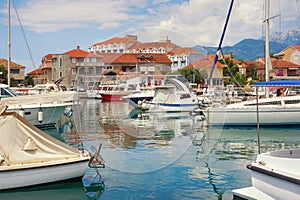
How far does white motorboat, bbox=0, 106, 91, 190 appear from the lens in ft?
35.8

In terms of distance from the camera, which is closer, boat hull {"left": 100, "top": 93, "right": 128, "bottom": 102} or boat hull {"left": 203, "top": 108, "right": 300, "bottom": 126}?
boat hull {"left": 203, "top": 108, "right": 300, "bottom": 126}

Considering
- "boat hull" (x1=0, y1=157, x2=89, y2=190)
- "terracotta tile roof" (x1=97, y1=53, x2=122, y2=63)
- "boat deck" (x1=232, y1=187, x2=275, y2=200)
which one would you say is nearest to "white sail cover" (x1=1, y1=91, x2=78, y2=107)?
"boat hull" (x1=0, y1=157, x2=89, y2=190)

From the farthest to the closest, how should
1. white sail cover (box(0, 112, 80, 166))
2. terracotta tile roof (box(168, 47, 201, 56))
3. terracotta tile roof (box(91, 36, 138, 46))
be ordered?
white sail cover (box(0, 112, 80, 166))
terracotta tile roof (box(168, 47, 201, 56))
terracotta tile roof (box(91, 36, 138, 46))

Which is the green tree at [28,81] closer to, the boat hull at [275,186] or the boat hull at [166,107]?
the boat hull at [166,107]

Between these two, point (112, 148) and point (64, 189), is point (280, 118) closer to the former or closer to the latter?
point (112, 148)

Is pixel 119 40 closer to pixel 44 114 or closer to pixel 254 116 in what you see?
pixel 44 114

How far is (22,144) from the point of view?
37.2 ft

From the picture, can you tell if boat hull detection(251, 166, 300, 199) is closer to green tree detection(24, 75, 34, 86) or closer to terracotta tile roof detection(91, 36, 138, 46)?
Result: terracotta tile roof detection(91, 36, 138, 46)

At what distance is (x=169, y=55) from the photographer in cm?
1037

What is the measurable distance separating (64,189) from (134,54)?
4188 mm

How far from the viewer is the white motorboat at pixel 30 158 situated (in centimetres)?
1091

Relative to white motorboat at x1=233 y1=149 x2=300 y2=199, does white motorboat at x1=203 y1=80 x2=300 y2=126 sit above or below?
above

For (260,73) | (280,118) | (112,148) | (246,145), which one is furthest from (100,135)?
(260,73)

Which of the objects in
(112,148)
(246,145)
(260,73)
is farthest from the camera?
(260,73)
